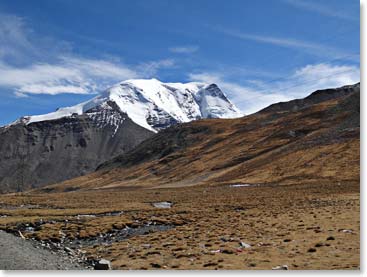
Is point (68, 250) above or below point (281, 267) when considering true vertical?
below

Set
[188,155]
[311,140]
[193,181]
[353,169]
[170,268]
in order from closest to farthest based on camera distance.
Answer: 1. [170,268]
2. [353,169]
3. [311,140]
4. [193,181]
5. [188,155]

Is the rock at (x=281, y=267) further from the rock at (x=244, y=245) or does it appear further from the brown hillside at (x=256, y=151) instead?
the brown hillside at (x=256, y=151)

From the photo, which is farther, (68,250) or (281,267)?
(68,250)

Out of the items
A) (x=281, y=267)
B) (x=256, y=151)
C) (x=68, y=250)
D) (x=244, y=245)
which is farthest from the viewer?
(x=256, y=151)

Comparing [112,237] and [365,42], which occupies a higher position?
[365,42]

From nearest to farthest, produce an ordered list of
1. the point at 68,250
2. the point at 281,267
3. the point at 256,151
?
the point at 281,267 → the point at 68,250 → the point at 256,151

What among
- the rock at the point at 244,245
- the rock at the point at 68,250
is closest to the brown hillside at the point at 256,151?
the rock at the point at 244,245

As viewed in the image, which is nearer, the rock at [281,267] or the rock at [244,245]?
the rock at [281,267]

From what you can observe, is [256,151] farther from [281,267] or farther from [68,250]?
[281,267]

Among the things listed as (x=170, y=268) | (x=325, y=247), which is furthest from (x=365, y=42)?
(x=170, y=268)

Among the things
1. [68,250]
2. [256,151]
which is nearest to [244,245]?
[68,250]

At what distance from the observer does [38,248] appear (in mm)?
17594

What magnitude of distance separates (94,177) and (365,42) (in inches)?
5764

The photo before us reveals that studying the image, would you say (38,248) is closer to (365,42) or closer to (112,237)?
(112,237)
